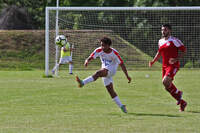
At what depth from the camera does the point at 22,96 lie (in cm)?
1259

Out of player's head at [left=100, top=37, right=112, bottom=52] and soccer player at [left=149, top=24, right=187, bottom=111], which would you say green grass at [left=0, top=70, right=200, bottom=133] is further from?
player's head at [left=100, top=37, right=112, bottom=52]

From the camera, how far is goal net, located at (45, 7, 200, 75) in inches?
806

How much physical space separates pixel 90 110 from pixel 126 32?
14.3 meters

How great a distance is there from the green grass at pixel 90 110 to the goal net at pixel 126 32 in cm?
514

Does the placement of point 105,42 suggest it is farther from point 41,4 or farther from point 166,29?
point 41,4

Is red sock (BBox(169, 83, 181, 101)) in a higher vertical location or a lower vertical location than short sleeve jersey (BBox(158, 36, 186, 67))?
lower

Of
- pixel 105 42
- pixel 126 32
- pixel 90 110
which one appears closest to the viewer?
pixel 105 42

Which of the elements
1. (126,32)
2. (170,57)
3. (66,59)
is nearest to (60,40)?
(66,59)

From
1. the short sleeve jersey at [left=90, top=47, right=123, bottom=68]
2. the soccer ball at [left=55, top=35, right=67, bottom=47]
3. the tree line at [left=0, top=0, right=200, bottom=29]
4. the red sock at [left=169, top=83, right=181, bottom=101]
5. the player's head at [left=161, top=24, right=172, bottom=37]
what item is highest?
the player's head at [left=161, top=24, right=172, bottom=37]

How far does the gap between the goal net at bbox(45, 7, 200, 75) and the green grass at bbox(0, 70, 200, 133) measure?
514 centimetres

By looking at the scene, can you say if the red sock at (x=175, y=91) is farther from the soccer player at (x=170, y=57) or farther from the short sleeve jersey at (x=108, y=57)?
the short sleeve jersey at (x=108, y=57)

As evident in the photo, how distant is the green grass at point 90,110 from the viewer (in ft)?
25.2

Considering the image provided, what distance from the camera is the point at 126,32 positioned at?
78.3 ft

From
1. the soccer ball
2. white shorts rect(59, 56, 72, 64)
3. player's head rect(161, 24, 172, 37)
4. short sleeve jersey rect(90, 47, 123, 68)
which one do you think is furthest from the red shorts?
white shorts rect(59, 56, 72, 64)
